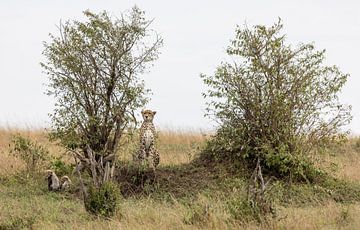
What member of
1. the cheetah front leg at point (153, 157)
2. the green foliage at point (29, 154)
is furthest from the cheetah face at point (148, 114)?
the green foliage at point (29, 154)

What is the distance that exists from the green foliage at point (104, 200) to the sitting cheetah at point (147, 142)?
3.40 meters

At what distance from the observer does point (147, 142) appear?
589 inches

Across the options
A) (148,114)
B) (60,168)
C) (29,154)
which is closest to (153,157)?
(148,114)

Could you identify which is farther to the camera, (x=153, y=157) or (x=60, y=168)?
(x=60, y=168)

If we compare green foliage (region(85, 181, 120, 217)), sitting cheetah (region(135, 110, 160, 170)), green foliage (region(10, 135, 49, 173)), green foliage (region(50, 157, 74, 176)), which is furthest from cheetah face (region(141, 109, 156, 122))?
Result: green foliage (region(85, 181, 120, 217))

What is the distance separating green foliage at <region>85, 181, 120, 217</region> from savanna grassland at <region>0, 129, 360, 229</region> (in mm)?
144

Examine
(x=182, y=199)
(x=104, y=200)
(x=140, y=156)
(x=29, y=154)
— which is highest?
(x=29, y=154)

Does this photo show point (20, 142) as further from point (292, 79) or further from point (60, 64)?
point (292, 79)

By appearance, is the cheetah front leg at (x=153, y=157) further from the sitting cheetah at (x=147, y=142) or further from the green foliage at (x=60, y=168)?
the green foliage at (x=60, y=168)

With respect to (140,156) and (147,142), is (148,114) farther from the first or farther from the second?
(140,156)

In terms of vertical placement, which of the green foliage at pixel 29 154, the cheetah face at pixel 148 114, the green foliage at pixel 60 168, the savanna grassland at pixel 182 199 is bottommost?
the savanna grassland at pixel 182 199

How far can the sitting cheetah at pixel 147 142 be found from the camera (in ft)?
49.0

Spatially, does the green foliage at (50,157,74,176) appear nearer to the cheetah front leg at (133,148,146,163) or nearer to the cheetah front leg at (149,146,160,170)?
the cheetah front leg at (133,148,146,163)

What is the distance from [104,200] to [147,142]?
12.2 feet
